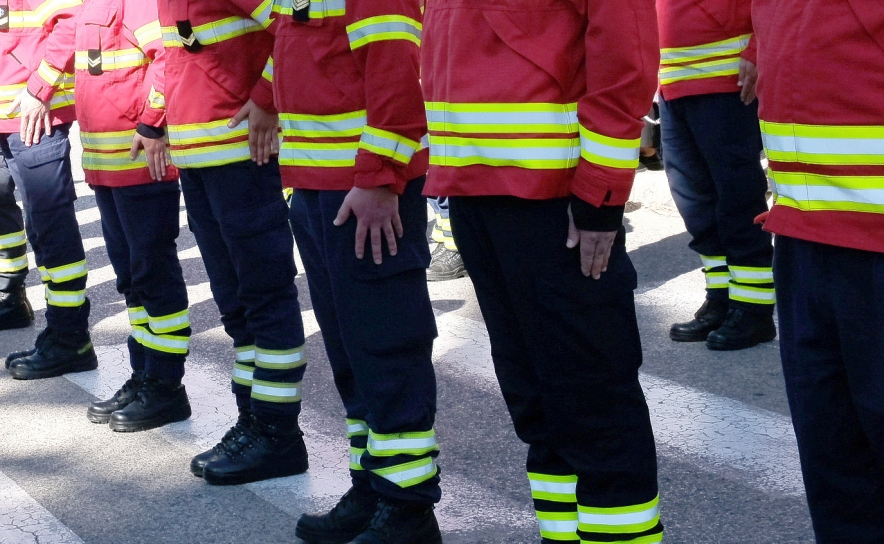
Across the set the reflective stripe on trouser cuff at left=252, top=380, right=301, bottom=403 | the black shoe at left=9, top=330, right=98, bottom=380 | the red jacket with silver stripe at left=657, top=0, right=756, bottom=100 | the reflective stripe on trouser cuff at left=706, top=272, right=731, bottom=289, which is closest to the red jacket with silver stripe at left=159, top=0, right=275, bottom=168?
the reflective stripe on trouser cuff at left=252, top=380, right=301, bottom=403

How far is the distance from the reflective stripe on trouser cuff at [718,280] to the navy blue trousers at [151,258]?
2.36 m

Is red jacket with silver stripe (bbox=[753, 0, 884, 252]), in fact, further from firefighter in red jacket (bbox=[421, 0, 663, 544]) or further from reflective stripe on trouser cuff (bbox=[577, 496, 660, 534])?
reflective stripe on trouser cuff (bbox=[577, 496, 660, 534])

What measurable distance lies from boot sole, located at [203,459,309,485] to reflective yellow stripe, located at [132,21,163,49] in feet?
5.32

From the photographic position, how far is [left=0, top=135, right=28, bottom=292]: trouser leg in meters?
5.93

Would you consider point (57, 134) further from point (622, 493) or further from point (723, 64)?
point (622, 493)

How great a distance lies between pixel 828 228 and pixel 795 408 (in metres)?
0.41

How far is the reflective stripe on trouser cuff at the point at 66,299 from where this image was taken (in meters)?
5.15

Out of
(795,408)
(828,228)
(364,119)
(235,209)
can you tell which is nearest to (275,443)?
(235,209)

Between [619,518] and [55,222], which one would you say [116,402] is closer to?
[55,222]

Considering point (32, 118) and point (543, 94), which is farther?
point (32, 118)

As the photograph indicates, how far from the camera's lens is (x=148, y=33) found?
167 inches

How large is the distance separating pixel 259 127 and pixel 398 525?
1.36 m

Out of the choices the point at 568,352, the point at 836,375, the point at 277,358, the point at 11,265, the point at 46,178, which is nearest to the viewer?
the point at 836,375

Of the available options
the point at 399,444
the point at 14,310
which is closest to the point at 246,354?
the point at 399,444
